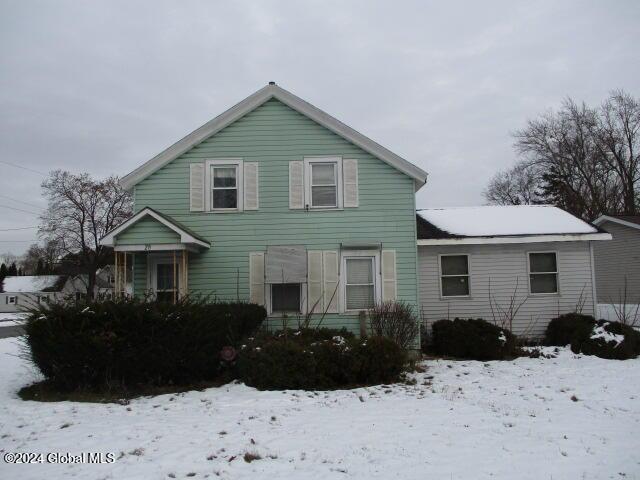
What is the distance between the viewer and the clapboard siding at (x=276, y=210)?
42.6ft

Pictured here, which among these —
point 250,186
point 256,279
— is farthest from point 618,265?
point 250,186

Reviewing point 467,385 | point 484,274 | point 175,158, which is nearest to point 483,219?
point 484,274

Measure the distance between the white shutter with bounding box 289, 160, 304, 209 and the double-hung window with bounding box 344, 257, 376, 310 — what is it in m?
1.95

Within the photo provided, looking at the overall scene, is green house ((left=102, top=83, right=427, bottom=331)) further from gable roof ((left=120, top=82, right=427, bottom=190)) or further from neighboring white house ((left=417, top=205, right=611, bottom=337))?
neighboring white house ((left=417, top=205, right=611, bottom=337))

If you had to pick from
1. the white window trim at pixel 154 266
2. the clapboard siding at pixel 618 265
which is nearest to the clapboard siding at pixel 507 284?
the clapboard siding at pixel 618 265

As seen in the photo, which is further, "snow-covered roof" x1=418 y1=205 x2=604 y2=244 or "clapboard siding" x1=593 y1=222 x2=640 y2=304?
"clapboard siding" x1=593 y1=222 x2=640 y2=304

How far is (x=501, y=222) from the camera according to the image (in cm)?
1577

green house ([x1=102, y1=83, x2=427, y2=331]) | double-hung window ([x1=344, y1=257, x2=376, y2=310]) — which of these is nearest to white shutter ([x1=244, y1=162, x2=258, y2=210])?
green house ([x1=102, y1=83, x2=427, y2=331])

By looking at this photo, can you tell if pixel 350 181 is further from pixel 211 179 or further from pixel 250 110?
pixel 211 179

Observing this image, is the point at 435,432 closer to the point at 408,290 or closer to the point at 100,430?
the point at 100,430

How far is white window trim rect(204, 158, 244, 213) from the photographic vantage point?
13.1 metres

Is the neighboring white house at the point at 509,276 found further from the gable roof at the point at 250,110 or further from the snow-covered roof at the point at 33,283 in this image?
the snow-covered roof at the point at 33,283

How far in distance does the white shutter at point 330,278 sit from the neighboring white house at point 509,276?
3.09 metres

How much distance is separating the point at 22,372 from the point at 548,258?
554 inches
